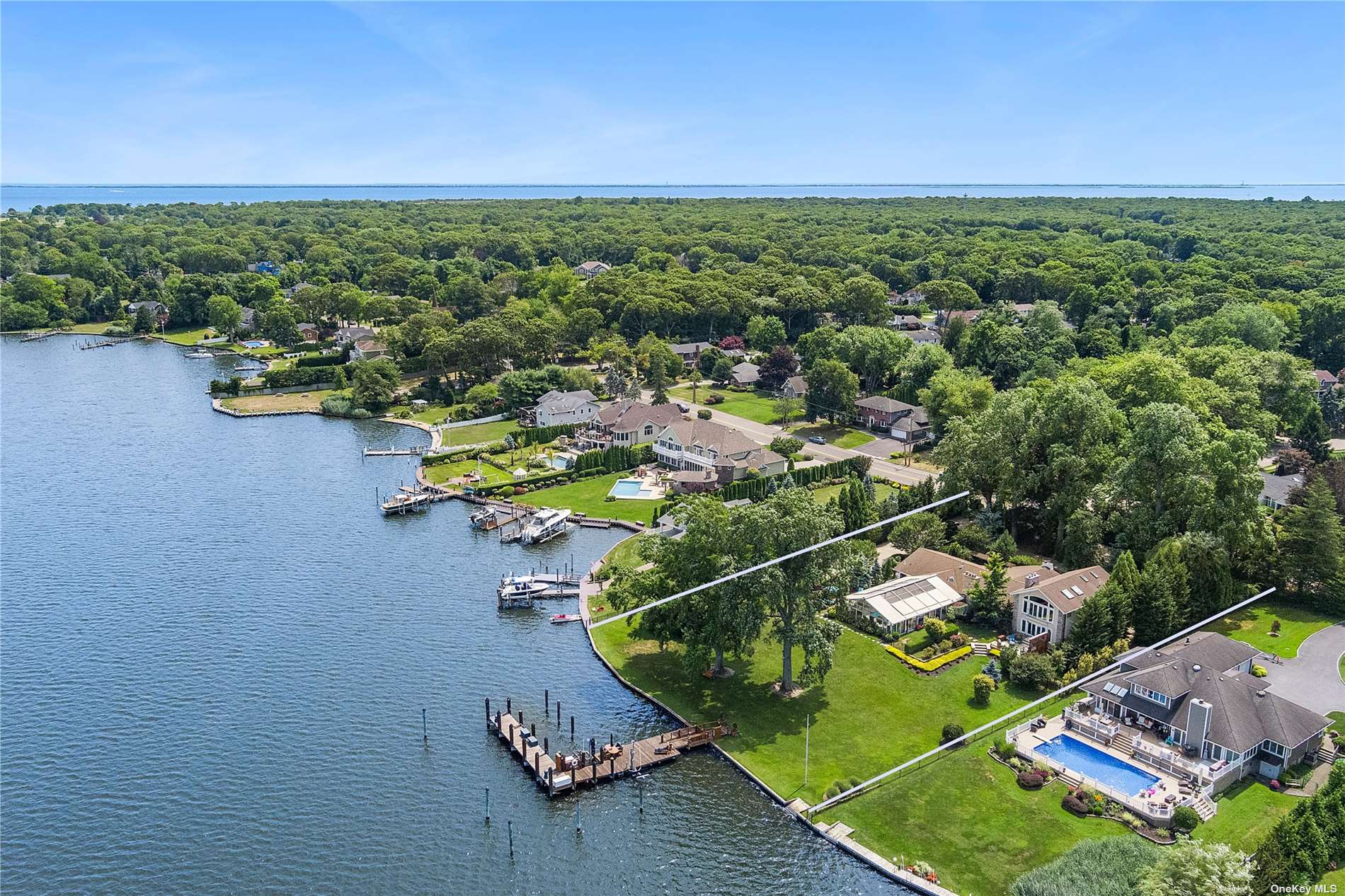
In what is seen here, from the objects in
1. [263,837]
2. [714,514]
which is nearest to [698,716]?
[714,514]

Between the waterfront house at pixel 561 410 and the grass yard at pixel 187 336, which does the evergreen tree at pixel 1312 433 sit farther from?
the grass yard at pixel 187 336

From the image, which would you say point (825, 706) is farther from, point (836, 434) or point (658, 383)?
point (658, 383)

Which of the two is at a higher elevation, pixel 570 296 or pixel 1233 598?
pixel 570 296

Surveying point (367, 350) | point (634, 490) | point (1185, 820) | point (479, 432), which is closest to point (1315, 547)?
point (1185, 820)

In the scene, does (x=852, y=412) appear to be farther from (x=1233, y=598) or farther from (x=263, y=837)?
(x=263, y=837)

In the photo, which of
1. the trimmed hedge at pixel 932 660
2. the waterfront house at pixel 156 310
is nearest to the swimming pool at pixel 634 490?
the trimmed hedge at pixel 932 660

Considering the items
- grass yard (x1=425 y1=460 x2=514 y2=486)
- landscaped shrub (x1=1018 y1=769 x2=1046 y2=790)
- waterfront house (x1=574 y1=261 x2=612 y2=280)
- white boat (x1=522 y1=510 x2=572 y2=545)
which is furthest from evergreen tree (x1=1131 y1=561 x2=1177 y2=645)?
waterfront house (x1=574 y1=261 x2=612 y2=280)
